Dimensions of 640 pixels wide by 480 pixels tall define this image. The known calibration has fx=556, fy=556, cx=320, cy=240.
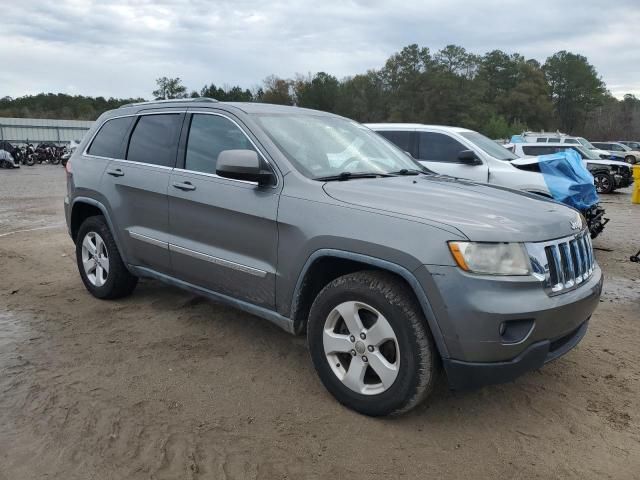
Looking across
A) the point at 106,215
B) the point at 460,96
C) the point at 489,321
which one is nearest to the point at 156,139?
the point at 106,215

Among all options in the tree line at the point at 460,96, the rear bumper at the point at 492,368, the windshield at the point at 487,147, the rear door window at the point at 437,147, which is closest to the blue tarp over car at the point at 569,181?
the windshield at the point at 487,147

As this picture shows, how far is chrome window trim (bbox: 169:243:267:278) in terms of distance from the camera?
→ 142 inches

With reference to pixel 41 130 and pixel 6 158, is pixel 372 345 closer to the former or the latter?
pixel 6 158

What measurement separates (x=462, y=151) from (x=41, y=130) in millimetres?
48537

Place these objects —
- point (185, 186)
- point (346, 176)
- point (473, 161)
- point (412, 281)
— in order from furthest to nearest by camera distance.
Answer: point (473, 161) → point (185, 186) → point (346, 176) → point (412, 281)

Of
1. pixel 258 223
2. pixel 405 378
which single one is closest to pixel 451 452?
pixel 405 378

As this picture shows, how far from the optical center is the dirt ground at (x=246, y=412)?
2.77 m

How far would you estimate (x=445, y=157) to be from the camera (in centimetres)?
882

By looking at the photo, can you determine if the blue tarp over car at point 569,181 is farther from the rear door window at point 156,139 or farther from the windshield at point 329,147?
the rear door window at point 156,139

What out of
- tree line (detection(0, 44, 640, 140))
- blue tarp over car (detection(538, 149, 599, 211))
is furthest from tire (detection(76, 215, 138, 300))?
tree line (detection(0, 44, 640, 140))

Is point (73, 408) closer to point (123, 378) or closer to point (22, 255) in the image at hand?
point (123, 378)

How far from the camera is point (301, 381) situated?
3631 millimetres

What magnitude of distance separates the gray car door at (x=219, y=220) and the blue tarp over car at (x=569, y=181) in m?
5.22

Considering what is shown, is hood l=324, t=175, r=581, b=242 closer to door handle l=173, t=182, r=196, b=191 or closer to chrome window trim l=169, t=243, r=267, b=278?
chrome window trim l=169, t=243, r=267, b=278
